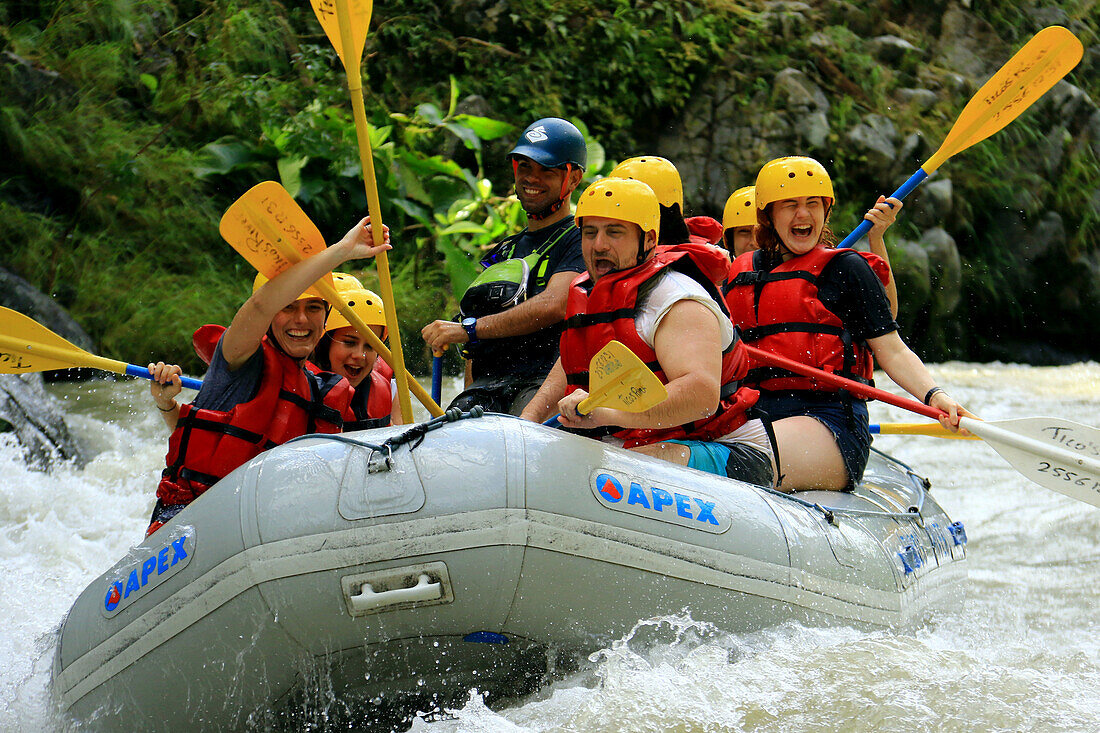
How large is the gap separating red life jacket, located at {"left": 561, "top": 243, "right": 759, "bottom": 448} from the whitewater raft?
15.7 inches

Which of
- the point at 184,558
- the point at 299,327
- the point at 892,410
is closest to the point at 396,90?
the point at 892,410

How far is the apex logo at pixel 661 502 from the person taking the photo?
242 centimetres

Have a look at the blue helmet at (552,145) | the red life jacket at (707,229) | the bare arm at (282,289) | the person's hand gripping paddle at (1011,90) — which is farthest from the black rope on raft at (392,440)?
the person's hand gripping paddle at (1011,90)

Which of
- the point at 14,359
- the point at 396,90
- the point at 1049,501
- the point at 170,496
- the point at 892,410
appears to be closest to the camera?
Answer: the point at 170,496

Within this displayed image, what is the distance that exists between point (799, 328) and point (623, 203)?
1.05m

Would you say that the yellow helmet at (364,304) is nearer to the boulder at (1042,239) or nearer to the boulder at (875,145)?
the boulder at (875,145)

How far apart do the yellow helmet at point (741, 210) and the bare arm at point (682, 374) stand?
1.92 metres

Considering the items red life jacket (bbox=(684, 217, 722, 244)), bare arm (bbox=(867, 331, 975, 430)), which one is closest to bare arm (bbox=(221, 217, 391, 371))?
bare arm (bbox=(867, 331, 975, 430))

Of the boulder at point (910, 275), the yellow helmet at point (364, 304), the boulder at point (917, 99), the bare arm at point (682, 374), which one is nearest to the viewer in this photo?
the bare arm at point (682, 374)

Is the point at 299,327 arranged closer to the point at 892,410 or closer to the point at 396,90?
the point at 892,410

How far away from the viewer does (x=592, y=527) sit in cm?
236

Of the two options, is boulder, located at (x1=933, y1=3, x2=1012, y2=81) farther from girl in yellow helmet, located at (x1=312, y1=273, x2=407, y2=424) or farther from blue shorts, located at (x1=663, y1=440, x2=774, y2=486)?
blue shorts, located at (x1=663, y1=440, x2=774, y2=486)

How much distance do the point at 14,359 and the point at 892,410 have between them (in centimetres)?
682

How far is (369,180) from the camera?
2.87 m
